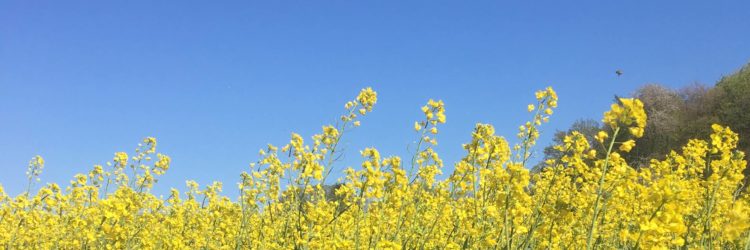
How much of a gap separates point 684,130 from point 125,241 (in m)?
22.2

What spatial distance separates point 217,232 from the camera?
6.19 m

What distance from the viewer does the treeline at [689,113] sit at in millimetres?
22016

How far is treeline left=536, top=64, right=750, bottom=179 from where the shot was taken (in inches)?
867

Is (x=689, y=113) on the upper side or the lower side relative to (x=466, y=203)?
upper

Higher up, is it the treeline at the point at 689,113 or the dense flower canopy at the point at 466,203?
the treeline at the point at 689,113

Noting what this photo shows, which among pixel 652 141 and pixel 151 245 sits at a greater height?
pixel 652 141

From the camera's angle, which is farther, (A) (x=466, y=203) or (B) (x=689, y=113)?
(B) (x=689, y=113)

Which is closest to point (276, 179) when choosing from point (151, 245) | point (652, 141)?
point (151, 245)

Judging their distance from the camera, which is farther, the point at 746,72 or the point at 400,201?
the point at 746,72

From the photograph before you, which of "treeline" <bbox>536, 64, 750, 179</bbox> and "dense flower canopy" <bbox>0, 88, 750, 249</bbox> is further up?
"treeline" <bbox>536, 64, 750, 179</bbox>

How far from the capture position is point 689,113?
80.6 feet

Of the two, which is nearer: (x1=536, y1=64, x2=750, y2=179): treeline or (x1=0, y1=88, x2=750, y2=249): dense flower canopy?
(x1=0, y1=88, x2=750, y2=249): dense flower canopy

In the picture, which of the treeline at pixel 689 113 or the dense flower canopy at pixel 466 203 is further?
the treeline at pixel 689 113

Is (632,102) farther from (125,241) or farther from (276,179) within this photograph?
(125,241)
